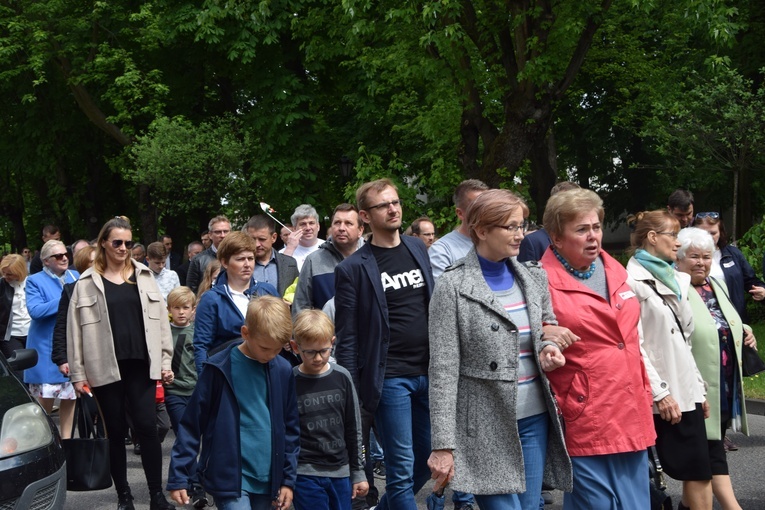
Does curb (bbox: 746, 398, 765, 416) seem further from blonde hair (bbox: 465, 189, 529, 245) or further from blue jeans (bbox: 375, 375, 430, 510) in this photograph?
blonde hair (bbox: 465, 189, 529, 245)

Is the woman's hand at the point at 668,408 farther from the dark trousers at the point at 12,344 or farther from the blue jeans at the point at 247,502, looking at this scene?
the dark trousers at the point at 12,344

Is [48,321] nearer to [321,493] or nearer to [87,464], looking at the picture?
[87,464]

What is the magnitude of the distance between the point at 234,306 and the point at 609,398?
2.85m

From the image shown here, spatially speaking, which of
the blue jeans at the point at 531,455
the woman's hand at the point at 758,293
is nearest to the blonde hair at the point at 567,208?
the blue jeans at the point at 531,455

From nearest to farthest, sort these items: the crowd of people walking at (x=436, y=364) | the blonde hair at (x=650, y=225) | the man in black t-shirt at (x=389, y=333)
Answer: the crowd of people walking at (x=436, y=364) < the blonde hair at (x=650, y=225) < the man in black t-shirt at (x=389, y=333)

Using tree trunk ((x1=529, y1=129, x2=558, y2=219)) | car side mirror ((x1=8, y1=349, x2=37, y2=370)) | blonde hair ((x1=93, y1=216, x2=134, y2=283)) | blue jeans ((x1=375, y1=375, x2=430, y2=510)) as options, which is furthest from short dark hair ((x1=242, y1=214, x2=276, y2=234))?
tree trunk ((x1=529, y1=129, x2=558, y2=219))

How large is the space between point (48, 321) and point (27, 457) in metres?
4.31

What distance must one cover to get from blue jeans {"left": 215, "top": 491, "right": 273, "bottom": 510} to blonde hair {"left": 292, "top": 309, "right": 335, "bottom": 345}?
0.83 meters

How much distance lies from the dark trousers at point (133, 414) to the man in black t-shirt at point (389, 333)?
6.24ft

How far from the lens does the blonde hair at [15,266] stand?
11.1 meters

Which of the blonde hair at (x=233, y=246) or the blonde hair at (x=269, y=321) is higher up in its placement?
the blonde hair at (x=233, y=246)

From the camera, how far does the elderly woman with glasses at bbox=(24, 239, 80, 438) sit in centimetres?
980

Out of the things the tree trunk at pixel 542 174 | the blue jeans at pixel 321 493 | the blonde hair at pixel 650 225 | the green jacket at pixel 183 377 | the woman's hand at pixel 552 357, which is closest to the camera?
the woman's hand at pixel 552 357

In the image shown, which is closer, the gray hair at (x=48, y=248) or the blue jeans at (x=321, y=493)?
the blue jeans at (x=321, y=493)
